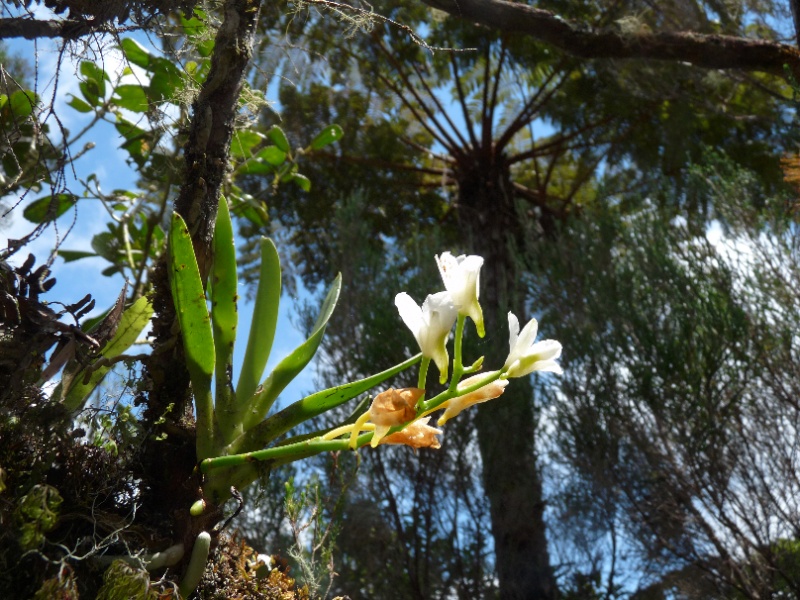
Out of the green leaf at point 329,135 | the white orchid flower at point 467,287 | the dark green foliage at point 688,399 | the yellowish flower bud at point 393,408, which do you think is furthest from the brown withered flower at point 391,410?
the dark green foliage at point 688,399

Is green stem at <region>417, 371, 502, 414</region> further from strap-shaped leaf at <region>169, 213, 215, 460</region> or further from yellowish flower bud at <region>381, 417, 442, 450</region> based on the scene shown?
strap-shaped leaf at <region>169, 213, 215, 460</region>

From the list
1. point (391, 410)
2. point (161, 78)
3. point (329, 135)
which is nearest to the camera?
point (391, 410)

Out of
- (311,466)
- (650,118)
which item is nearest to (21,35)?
(311,466)

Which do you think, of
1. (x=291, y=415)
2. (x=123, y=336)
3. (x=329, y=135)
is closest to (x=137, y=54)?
(x=329, y=135)

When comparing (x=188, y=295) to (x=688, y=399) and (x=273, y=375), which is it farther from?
(x=688, y=399)

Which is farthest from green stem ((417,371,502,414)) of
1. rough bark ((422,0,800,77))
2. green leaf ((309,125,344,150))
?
green leaf ((309,125,344,150))

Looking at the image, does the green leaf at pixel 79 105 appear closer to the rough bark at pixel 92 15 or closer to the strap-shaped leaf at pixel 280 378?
the rough bark at pixel 92 15

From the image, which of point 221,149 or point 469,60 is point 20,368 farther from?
point 469,60
